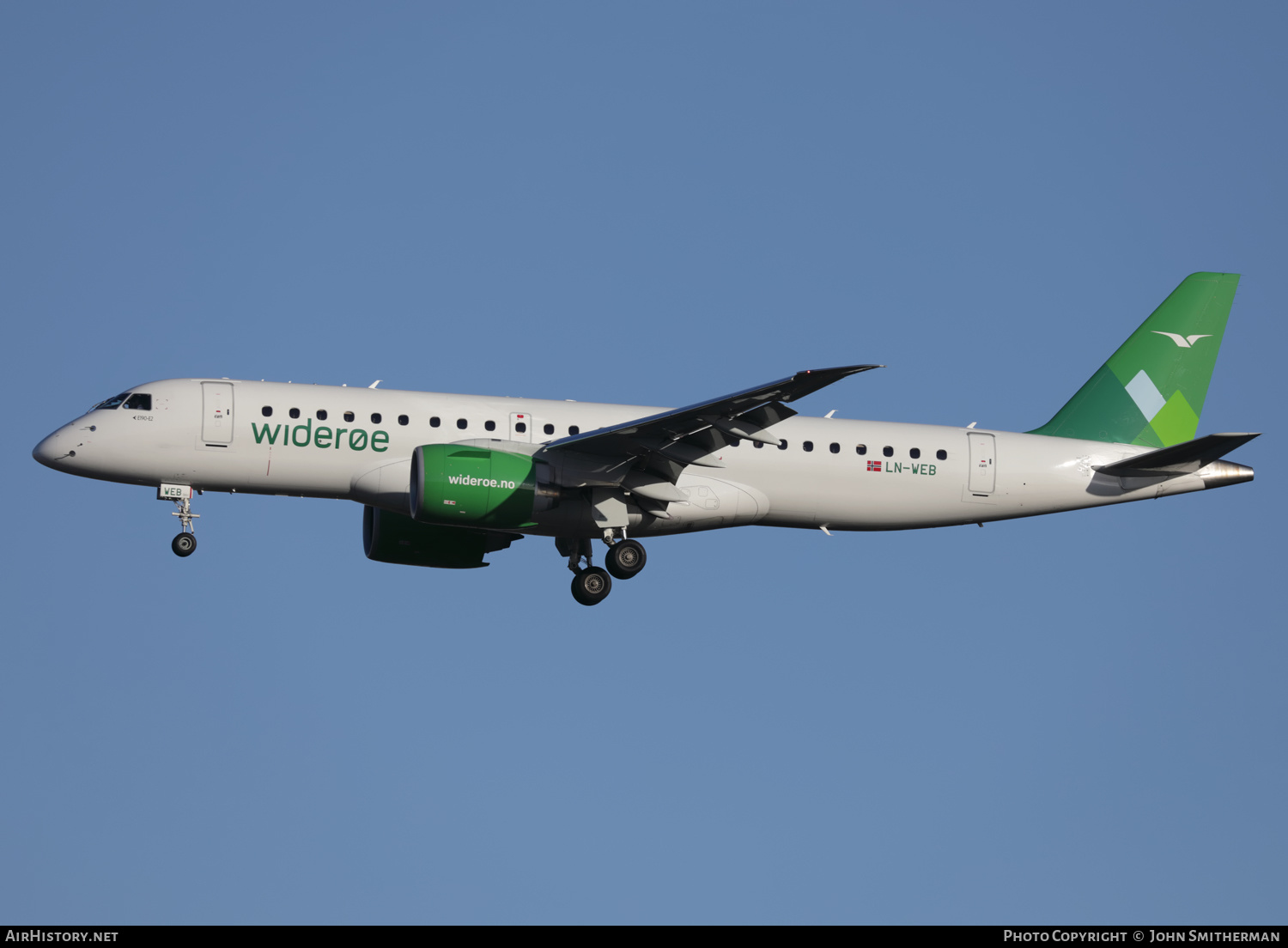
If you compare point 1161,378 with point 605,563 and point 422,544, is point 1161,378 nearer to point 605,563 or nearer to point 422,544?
point 605,563

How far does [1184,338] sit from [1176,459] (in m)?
5.62

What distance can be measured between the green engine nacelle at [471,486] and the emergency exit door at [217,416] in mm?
4515

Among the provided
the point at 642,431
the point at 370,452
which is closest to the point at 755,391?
the point at 642,431

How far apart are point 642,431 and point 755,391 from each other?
135 inches

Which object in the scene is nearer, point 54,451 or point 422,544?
point 54,451

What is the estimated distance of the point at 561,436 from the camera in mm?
37969

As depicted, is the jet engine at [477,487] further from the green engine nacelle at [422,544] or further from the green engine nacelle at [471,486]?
the green engine nacelle at [422,544]

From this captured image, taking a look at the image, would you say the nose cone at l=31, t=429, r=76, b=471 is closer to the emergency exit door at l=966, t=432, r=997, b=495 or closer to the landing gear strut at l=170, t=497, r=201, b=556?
the landing gear strut at l=170, t=497, r=201, b=556

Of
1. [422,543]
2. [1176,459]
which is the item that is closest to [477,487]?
[422,543]

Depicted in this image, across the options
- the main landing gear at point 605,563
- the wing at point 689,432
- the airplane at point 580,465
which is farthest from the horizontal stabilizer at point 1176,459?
the main landing gear at point 605,563

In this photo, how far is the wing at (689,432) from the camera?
3366 centimetres
